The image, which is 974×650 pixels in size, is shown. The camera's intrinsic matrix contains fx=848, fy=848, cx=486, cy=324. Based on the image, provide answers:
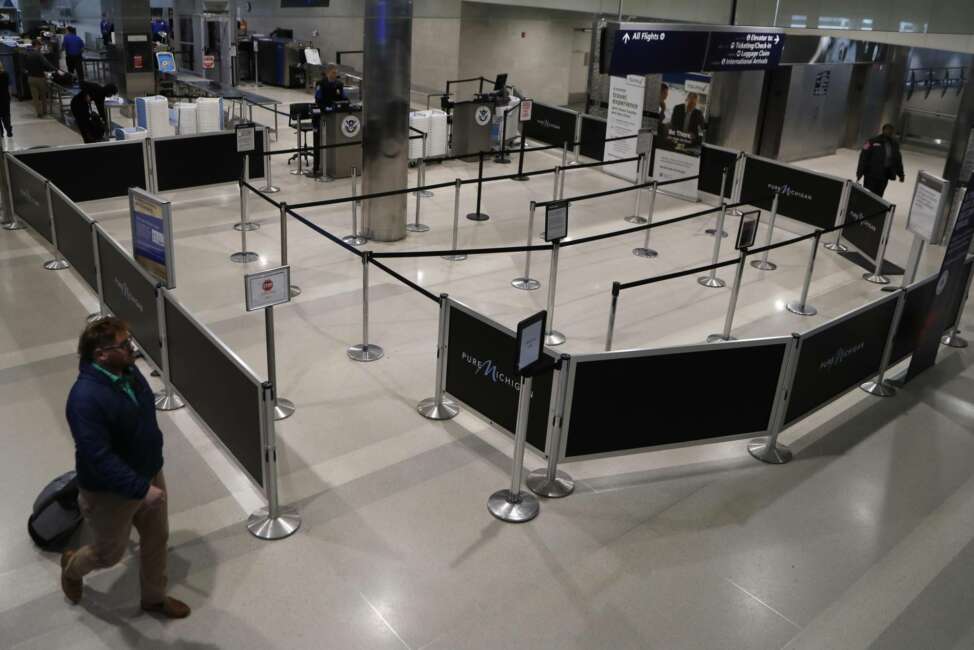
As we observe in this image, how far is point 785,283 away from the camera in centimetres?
1069

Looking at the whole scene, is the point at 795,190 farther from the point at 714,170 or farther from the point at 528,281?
the point at 528,281

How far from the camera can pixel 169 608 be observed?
15.3ft

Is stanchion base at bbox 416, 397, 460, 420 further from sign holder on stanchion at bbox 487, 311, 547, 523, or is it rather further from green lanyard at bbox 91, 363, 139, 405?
green lanyard at bbox 91, 363, 139, 405

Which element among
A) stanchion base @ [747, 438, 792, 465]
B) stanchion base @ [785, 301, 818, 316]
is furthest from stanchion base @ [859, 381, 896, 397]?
stanchion base @ [785, 301, 818, 316]

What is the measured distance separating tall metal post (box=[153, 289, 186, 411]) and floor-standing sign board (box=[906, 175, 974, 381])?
263 inches

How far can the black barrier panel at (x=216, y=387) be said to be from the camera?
5148 millimetres

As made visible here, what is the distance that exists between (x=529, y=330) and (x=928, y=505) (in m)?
3.53

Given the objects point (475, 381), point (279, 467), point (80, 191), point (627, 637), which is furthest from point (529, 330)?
point (80, 191)

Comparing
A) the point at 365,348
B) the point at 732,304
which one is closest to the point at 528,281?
the point at 732,304

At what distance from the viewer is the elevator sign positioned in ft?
40.3

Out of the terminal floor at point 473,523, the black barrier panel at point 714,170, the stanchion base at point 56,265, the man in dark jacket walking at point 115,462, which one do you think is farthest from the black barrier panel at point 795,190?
the man in dark jacket walking at point 115,462

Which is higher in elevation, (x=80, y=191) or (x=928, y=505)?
(x=80, y=191)

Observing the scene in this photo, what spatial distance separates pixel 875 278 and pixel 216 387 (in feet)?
28.6

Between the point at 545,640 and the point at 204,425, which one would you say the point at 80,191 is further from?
the point at 545,640
